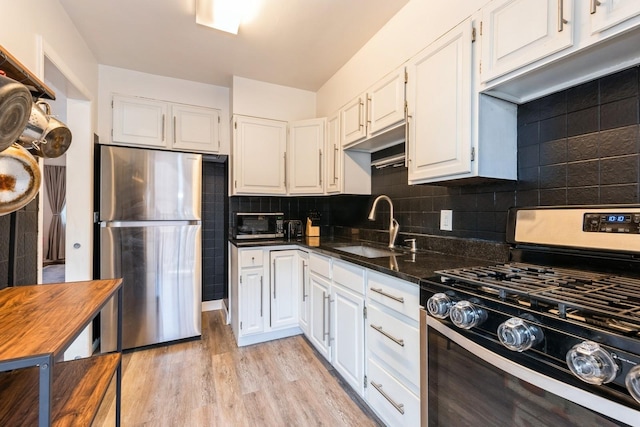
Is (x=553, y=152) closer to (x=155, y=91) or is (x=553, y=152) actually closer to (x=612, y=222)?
(x=612, y=222)

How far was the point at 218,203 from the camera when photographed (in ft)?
10.6

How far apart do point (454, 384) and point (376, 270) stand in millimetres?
584

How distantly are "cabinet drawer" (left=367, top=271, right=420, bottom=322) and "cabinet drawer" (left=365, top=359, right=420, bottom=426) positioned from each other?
13.7 inches

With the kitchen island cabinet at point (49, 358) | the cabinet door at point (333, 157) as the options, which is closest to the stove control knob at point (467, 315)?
the kitchen island cabinet at point (49, 358)

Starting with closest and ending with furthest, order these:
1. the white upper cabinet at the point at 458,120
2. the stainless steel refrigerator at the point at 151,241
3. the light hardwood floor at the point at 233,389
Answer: the white upper cabinet at the point at 458,120, the light hardwood floor at the point at 233,389, the stainless steel refrigerator at the point at 151,241

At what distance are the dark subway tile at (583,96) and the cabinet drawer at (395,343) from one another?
117 centimetres

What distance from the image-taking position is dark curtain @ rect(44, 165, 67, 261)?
19.0 feet

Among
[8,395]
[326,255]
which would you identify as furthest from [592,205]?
[8,395]

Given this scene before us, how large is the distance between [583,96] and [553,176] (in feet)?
1.11

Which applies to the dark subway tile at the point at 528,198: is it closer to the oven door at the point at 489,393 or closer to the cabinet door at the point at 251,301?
the oven door at the point at 489,393

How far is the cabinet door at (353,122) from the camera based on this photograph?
213 centimetres

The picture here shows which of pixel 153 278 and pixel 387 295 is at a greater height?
pixel 387 295

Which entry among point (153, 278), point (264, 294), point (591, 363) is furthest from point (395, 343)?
point (153, 278)

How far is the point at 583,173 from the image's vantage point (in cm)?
118
